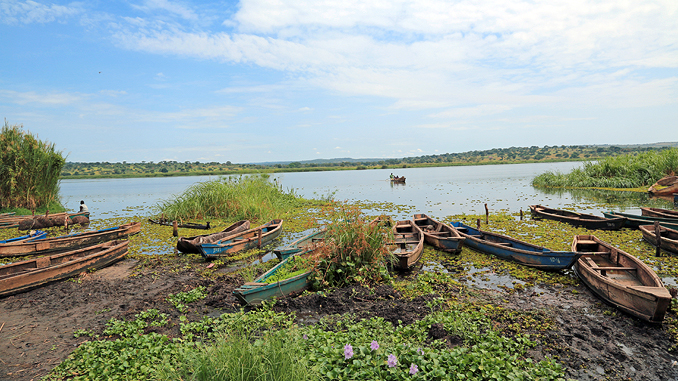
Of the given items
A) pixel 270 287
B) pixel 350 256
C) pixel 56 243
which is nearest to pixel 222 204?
pixel 56 243

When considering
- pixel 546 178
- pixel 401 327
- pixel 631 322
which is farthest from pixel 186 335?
pixel 546 178

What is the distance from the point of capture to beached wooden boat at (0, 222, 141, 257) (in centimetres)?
1095

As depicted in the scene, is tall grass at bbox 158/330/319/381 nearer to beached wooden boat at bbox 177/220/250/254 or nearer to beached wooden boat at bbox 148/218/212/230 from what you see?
beached wooden boat at bbox 177/220/250/254

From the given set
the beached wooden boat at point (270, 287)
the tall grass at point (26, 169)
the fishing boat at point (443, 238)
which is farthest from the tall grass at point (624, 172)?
the tall grass at point (26, 169)

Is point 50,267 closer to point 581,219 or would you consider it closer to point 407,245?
point 407,245

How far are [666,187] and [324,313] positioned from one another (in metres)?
26.9

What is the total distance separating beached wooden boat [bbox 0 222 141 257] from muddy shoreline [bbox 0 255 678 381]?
14.5ft

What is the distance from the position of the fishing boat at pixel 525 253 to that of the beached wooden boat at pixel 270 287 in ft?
18.4

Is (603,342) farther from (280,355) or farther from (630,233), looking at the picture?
(630,233)

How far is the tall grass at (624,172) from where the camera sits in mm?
25922

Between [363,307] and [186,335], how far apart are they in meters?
2.99

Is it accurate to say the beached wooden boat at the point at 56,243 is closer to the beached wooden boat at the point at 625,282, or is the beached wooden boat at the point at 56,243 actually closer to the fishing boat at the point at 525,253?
the fishing boat at the point at 525,253

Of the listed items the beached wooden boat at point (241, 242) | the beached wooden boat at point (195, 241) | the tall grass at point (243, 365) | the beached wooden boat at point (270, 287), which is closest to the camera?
the tall grass at point (243, 365)

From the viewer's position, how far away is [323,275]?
756 cm
